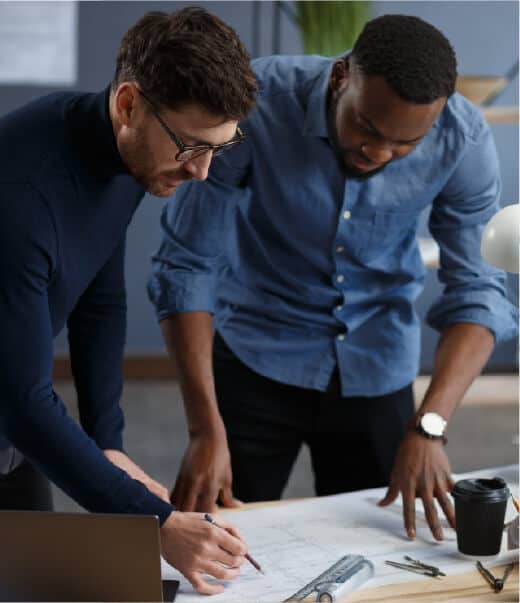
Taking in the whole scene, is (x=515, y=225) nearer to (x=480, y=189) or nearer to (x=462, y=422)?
(x=480, y=189)

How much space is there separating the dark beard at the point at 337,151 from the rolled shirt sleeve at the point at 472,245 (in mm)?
185

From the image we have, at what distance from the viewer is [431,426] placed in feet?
5.58

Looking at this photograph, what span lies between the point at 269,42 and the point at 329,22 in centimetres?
166

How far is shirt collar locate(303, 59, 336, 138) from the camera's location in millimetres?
1789

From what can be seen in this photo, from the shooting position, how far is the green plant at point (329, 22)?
3.45m

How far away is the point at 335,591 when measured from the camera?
1308 mm

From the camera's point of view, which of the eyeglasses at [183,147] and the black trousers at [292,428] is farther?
the black trousers at [292,428]

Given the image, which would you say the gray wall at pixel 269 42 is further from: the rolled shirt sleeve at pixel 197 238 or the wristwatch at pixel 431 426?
the wristwatch at pixel 431 426

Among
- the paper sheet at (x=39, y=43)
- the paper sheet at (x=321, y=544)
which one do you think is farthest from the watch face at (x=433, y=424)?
the paper sheet at (x=39, y=43)

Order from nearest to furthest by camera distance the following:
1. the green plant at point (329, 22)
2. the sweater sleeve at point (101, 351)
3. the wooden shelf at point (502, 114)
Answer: the sweater sleeve at point (101, 351), the green plant at point (329, 22), the wooden shelf at point (502, 114)

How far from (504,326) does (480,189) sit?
275 mm

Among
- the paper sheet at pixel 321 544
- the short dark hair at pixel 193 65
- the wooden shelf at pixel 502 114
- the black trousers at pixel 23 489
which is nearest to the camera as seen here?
the short dark hair at pixel 193 65

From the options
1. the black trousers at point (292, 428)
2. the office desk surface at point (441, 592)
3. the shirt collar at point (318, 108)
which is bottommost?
the black trousers at point (292, 428)

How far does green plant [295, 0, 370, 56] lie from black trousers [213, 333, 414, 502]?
6.01ft
